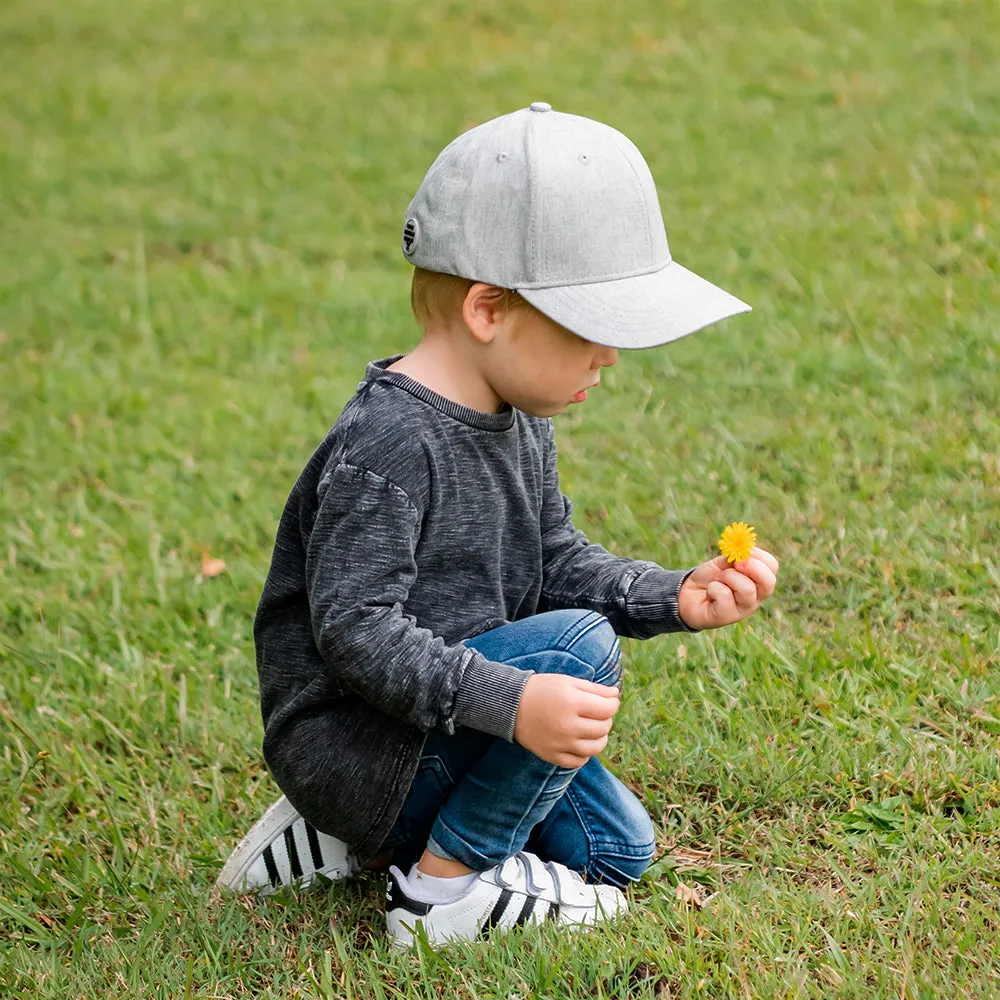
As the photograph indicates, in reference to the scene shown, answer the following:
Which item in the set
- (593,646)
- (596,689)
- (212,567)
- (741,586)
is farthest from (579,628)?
(212,567)

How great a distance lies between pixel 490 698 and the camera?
81.4 inches

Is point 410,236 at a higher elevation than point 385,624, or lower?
higher

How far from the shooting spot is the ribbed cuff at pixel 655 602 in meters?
2.35

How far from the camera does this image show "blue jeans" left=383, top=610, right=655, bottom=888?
2.18 meters

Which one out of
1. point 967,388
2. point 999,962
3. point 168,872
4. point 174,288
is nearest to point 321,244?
point 174,288

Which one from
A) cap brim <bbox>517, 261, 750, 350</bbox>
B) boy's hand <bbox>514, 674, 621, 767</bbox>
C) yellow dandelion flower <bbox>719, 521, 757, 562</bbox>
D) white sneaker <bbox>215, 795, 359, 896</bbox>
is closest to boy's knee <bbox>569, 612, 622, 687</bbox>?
boy's hand <bbox>514, 674, 621, 767</bbox>

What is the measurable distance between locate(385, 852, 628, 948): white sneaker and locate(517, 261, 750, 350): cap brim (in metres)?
0.88

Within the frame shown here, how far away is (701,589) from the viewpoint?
2.33 m

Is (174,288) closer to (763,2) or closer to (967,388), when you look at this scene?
(967,388)

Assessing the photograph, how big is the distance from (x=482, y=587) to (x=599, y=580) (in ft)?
0.80

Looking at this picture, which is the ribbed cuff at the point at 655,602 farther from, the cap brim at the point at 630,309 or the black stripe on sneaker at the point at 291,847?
the black stripe on sneaker at the point at 291,847

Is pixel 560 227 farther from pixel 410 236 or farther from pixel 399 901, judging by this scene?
pixel 399 901

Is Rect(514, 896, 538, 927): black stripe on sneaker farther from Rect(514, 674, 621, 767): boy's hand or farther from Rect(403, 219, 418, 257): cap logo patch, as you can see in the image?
Rect(403, 219, 418, 257): cap logo patch

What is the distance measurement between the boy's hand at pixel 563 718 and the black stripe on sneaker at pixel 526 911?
0.33 meters
